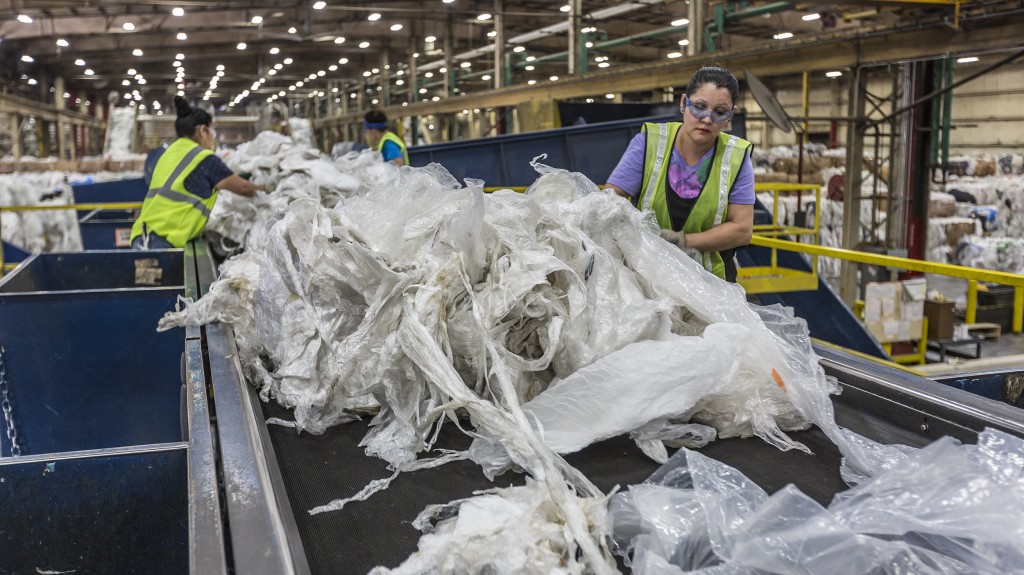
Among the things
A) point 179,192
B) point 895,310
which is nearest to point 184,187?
point 179,192

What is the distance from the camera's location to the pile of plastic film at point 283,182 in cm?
391

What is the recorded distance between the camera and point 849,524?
43.3 inches

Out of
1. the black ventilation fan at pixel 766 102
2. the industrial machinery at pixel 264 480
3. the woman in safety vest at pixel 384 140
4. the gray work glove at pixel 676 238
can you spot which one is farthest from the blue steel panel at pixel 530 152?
the industrial machinery at pixel 264 480

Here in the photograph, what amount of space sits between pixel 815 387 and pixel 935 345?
6622 mm

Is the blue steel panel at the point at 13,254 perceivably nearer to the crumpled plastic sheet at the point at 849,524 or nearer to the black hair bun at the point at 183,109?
the black hair bun at the point at 183,109

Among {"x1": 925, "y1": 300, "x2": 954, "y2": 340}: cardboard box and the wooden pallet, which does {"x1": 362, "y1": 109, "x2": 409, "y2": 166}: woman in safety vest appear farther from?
the wooden pallet

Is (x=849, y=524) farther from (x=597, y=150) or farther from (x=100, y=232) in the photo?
(x=100, y=232)

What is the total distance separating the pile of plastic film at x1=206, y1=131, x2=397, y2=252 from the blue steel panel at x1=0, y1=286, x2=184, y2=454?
27.2 inches

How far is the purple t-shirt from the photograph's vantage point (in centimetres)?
238

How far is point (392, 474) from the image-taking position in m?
1.38

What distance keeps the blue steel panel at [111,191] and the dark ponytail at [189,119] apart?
16.1ft

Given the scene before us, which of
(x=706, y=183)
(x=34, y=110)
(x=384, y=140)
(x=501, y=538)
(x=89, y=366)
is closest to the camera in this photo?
(x=501, y=538)

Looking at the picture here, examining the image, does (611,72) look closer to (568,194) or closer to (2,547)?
(568,194)

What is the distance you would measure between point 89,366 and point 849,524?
2821 millimetres
